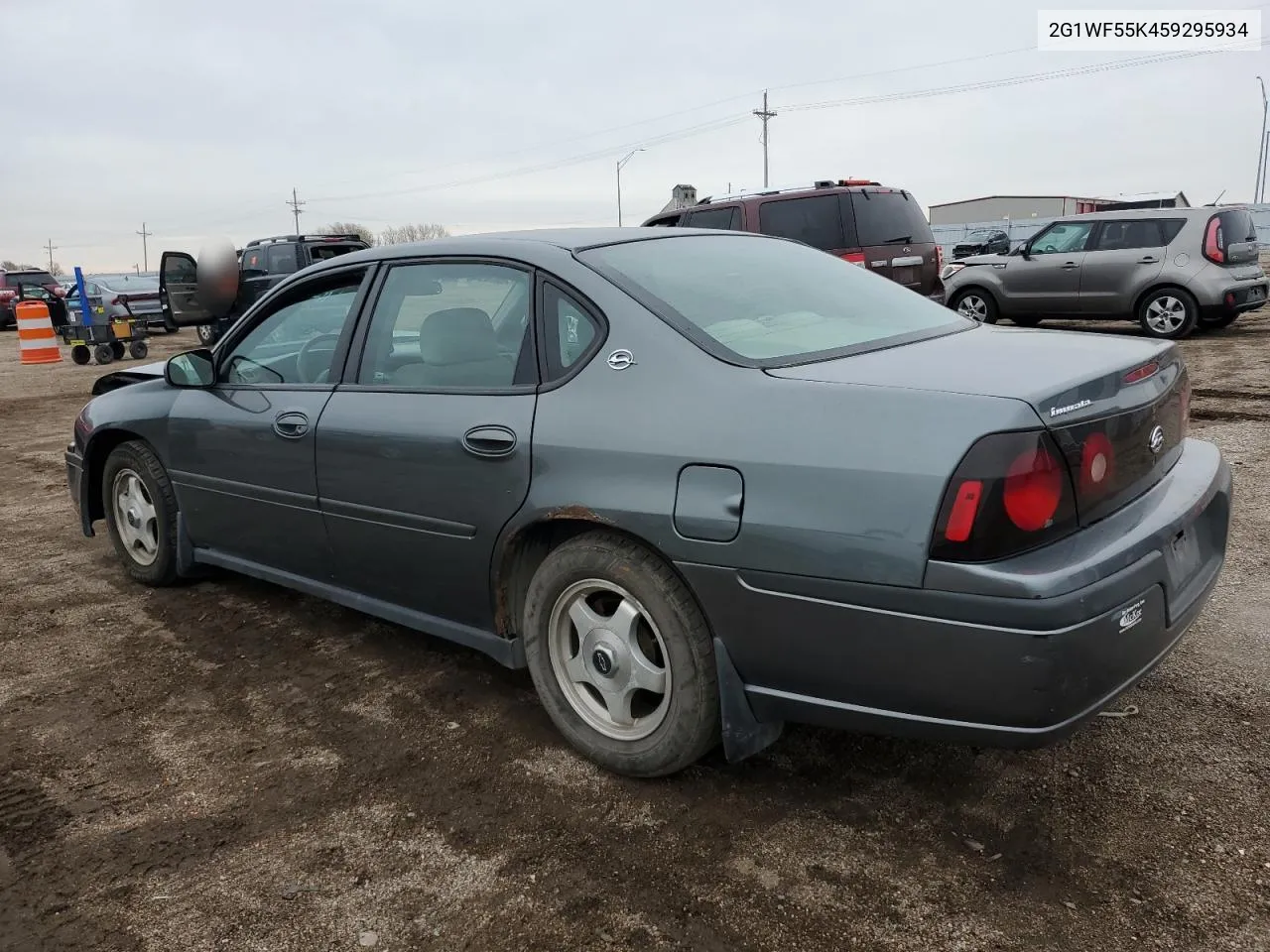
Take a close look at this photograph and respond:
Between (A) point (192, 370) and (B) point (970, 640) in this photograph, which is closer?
(B) point (970, 640)

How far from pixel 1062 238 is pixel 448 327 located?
10802mm

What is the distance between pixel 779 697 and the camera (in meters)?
2.38

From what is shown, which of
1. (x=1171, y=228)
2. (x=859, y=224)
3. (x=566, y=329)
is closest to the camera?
(x=566, y=329)

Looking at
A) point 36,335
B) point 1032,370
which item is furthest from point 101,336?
point 1032,370

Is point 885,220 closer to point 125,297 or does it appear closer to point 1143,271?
point 1143,271

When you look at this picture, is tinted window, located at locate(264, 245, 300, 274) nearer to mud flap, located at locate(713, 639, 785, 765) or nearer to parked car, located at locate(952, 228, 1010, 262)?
parked car, located at locate(952, 228, 1010, 262)

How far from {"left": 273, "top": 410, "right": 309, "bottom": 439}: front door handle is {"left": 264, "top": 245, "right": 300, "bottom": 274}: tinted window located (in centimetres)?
1479

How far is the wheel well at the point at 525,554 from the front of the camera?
8.84ft

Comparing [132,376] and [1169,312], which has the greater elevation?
[1169,312]

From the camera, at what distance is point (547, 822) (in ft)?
8.41

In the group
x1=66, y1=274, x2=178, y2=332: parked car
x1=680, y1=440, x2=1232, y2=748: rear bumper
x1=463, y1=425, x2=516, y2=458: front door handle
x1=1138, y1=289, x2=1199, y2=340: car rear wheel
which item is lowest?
x1=680, y1=440, x2=1232, y2=748: rear bumper

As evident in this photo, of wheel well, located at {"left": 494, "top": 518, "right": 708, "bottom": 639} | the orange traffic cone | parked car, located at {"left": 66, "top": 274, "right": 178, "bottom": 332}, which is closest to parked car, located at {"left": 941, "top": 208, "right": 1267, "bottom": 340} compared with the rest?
wheel well, located at {"left": 494, "top": 518, "right": 708, "bottom": 639}

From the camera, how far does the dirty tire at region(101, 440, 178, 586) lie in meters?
4.27

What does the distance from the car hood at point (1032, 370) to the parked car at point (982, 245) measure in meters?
11.7
